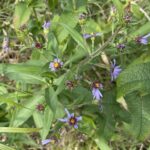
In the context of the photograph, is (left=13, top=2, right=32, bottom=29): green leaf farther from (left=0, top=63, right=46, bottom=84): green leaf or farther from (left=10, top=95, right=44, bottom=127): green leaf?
(left=10, top=95, right=44, bottom=127): green leaf

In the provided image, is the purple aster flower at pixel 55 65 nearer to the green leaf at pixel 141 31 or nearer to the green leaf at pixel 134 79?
the green leaf at pixel 134 79

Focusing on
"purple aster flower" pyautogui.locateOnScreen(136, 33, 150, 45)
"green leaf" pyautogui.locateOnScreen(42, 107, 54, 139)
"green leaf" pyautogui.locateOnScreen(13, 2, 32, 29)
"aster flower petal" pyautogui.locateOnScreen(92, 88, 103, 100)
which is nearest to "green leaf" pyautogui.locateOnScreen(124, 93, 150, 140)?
"aster flower petal" pyautogui.locateOnScreen(92, 88, 103, 100)

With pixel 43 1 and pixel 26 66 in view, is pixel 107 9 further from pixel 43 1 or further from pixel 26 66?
pixel 26 66

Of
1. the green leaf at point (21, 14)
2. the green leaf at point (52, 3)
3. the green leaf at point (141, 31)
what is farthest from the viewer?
the green leaf at point (52, 3)

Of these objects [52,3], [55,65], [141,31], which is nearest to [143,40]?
[141,31]

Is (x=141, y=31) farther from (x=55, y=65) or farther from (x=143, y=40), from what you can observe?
(x=55, y=65)

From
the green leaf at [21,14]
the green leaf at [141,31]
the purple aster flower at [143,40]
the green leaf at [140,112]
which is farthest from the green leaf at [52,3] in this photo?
the green leaf at [140,112]
